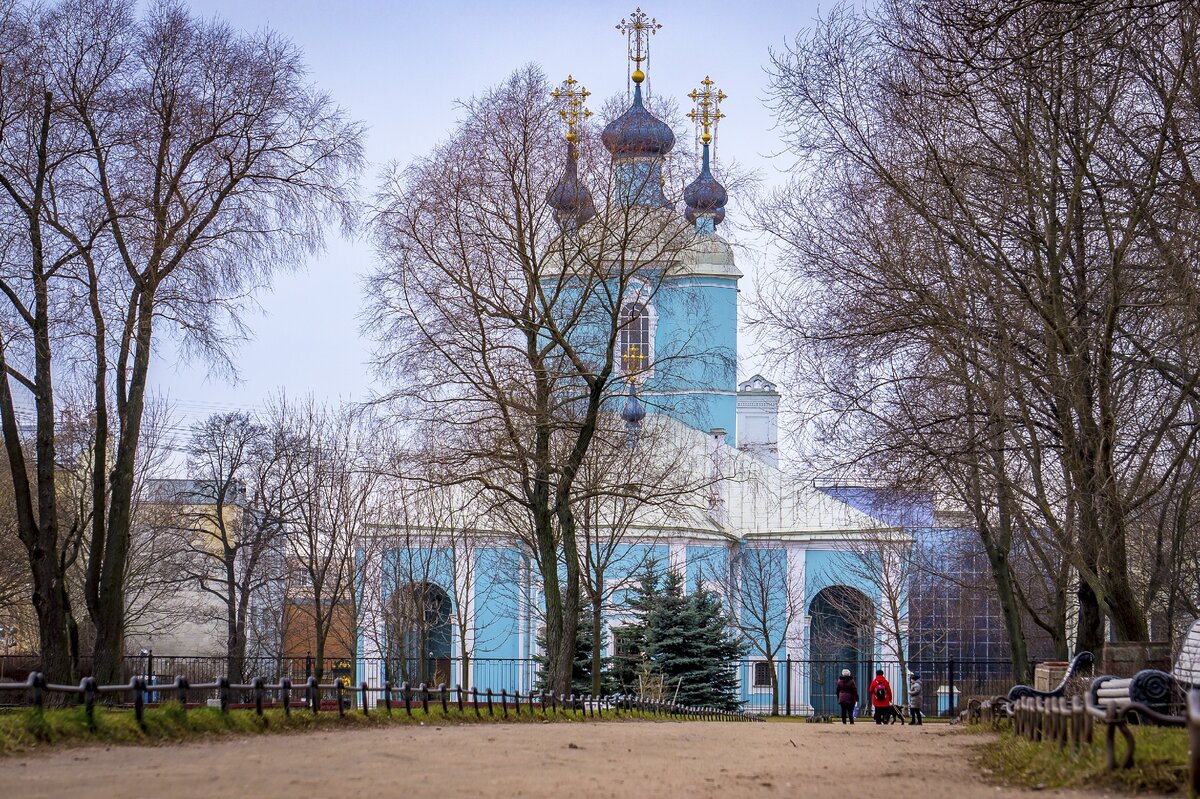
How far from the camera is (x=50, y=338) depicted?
59.4 feet

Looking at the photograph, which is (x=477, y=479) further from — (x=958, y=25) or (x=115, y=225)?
(x=958, y=25)

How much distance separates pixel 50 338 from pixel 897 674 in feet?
107

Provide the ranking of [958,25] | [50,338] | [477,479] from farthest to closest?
[477,479]
[50,338]
[958,25]

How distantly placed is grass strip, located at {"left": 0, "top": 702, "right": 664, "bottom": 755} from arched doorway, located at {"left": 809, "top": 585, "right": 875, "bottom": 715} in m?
29.9

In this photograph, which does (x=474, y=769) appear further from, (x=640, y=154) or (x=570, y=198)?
(x=640, y=154)

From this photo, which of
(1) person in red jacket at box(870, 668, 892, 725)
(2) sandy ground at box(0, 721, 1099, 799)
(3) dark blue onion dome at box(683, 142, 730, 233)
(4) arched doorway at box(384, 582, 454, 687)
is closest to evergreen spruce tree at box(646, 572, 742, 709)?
(4) arched doorway at box(384, 582, 454, 687)

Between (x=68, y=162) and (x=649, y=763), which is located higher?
(x=68, y=162)

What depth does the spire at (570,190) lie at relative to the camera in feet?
72.3

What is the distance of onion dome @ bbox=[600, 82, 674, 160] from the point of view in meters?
21.9

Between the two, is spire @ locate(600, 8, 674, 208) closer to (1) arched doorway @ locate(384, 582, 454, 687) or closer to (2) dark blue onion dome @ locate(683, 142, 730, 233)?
(2) dark blue onion dome @ locate(683, 142, 730, 233)

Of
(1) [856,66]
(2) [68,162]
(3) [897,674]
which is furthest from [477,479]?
(3) [897,674]

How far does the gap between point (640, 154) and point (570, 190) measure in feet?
4.19

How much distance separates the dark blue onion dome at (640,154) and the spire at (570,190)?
0.56 metres

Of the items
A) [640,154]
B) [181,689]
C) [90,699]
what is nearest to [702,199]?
[640,154]
